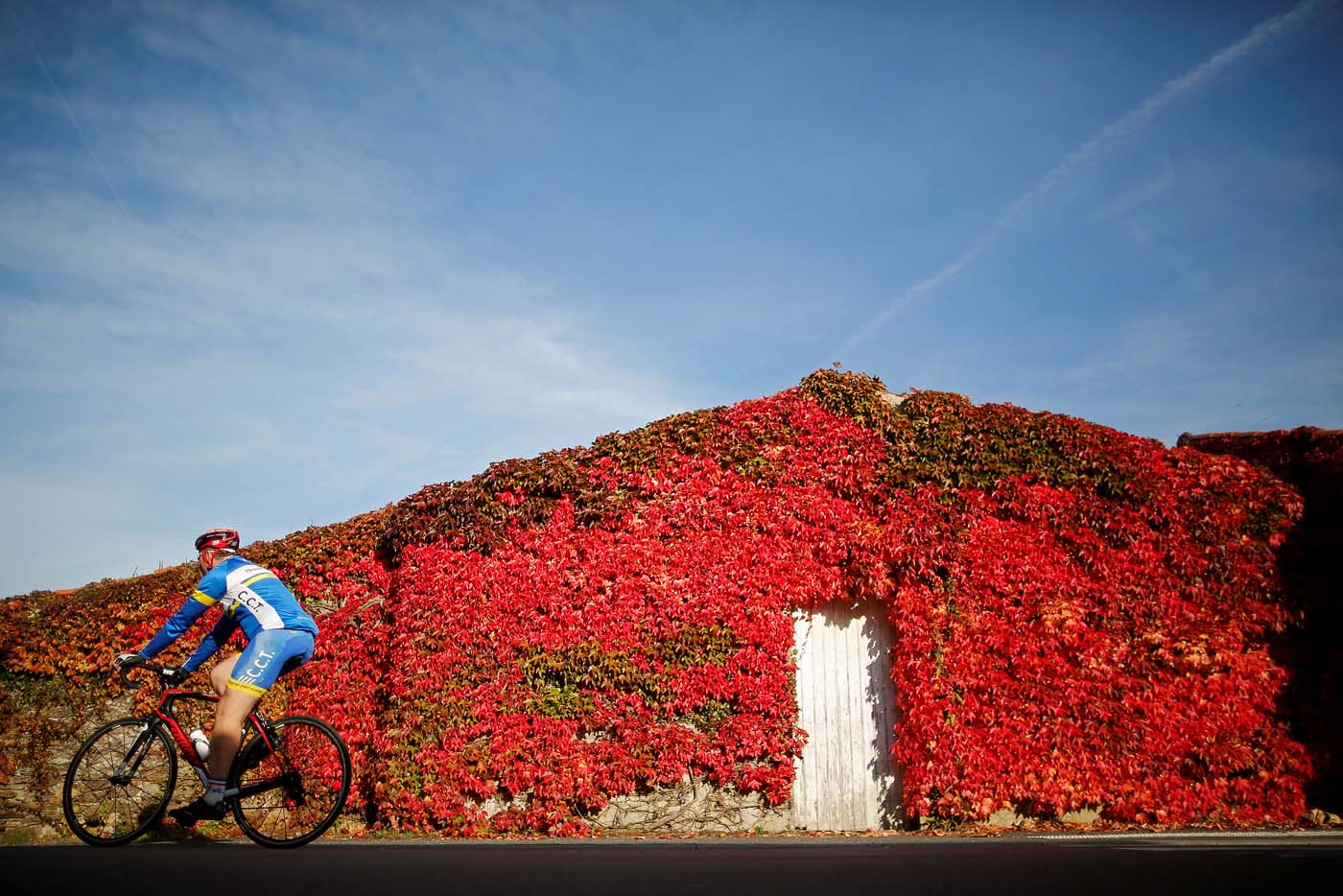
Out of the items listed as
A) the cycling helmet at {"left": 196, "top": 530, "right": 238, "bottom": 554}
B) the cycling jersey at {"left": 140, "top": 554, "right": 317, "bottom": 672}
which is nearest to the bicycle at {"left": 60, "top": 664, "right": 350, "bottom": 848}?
the cycling jersey at {"left": 140, "top": 554, "right": 317, "bottom": 672}

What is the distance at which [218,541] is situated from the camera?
6.08 metres

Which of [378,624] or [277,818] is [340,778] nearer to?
[277,818]

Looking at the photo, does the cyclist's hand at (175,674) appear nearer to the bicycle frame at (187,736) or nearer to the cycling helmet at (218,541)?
the bicycle frame at (187,736)

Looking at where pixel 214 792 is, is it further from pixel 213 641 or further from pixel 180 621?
pixel 180 621

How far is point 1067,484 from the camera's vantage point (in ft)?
28.9

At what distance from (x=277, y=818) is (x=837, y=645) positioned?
5.19 m

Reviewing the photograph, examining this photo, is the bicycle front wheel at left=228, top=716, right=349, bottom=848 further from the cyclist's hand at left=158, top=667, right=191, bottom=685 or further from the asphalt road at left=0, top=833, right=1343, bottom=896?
the cyclist's hand at left=158, top=667, right=191, bottom=685

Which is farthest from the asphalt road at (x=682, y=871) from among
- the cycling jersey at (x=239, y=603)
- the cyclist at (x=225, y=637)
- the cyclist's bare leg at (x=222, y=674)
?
the cycling jersey at (x=239, y=603)

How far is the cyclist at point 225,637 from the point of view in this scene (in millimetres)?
5645

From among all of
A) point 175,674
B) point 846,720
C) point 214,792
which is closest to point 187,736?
point 175,674

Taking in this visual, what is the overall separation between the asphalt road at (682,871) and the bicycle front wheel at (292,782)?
0.32 meters

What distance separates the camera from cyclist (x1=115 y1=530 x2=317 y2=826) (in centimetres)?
564

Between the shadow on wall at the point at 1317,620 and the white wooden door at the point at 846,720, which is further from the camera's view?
the white wooden door at the point at 846,720

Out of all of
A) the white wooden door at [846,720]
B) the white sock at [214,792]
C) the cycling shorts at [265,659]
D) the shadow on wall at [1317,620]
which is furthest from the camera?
the white wooden door at [846,720]
